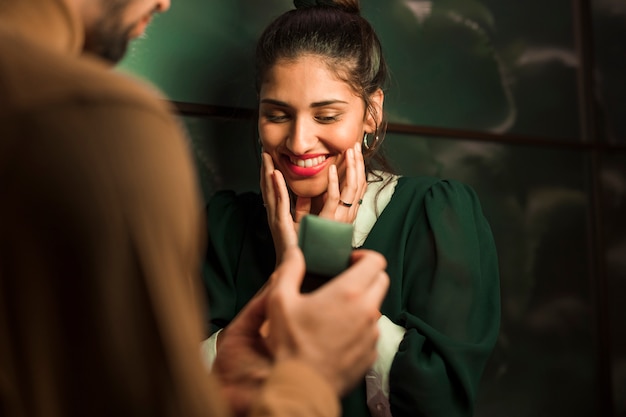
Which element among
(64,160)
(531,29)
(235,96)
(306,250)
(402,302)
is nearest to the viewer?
(64,160)

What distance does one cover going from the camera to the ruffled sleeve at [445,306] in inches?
50.9

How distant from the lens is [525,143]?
2053mm

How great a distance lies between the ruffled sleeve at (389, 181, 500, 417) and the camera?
1293mm

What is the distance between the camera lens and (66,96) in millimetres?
506

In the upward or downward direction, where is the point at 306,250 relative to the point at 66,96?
downward

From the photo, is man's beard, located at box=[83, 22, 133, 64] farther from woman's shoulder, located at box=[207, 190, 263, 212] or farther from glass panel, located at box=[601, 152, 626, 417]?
glass panel, located at box=[601, 152, 626, 417]

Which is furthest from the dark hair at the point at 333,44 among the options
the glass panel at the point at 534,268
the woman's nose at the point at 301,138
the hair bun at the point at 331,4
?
the glass panel at the point at 534,268

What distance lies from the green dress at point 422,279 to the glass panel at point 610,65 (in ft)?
2.96

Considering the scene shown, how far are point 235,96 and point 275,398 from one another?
3.92 feet

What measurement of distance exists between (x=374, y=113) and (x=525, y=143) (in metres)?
0.70

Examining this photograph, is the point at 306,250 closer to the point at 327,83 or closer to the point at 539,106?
the point at 327,83

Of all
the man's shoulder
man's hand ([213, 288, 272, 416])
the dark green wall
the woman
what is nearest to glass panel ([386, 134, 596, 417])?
the dark green wall

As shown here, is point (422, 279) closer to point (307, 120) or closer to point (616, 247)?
point (307, 120)

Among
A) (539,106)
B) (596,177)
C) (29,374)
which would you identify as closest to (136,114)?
(29,374)
